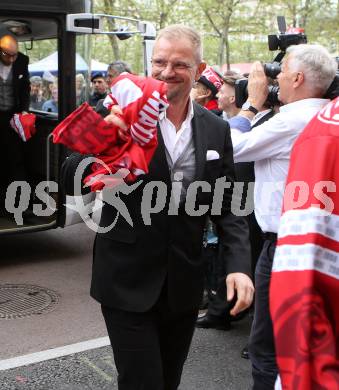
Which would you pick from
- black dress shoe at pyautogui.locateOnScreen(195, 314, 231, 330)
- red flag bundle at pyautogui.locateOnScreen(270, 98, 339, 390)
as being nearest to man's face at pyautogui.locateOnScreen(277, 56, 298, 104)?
red flag bundle at pyautogui.locateOnScreen(270, 98, 339, 390)

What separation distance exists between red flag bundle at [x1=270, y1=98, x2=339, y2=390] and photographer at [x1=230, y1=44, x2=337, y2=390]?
1.76 metres

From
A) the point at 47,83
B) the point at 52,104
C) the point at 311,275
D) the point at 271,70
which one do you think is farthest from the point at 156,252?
the point at 47,83

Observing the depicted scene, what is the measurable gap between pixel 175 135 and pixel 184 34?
420mm

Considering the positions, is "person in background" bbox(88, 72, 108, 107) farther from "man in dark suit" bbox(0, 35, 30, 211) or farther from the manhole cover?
the manhole cover

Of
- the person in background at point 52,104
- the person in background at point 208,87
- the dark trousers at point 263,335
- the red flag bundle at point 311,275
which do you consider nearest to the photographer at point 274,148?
the dark trousers at point 263,335

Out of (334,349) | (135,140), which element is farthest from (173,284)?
(334,349)

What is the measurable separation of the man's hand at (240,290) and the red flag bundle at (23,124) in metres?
5.19

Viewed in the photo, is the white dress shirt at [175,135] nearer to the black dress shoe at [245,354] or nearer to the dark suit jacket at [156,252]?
the dark suit jacket at [156,252]

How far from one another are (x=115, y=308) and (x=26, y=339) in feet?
7.49

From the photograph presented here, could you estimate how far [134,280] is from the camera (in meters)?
2.52

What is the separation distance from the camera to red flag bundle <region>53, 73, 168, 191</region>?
2.14m

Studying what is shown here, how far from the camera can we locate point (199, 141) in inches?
105

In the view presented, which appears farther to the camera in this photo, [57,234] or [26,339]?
[57,234]

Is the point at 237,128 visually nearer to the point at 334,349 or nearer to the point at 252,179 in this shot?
the point at 252,179
